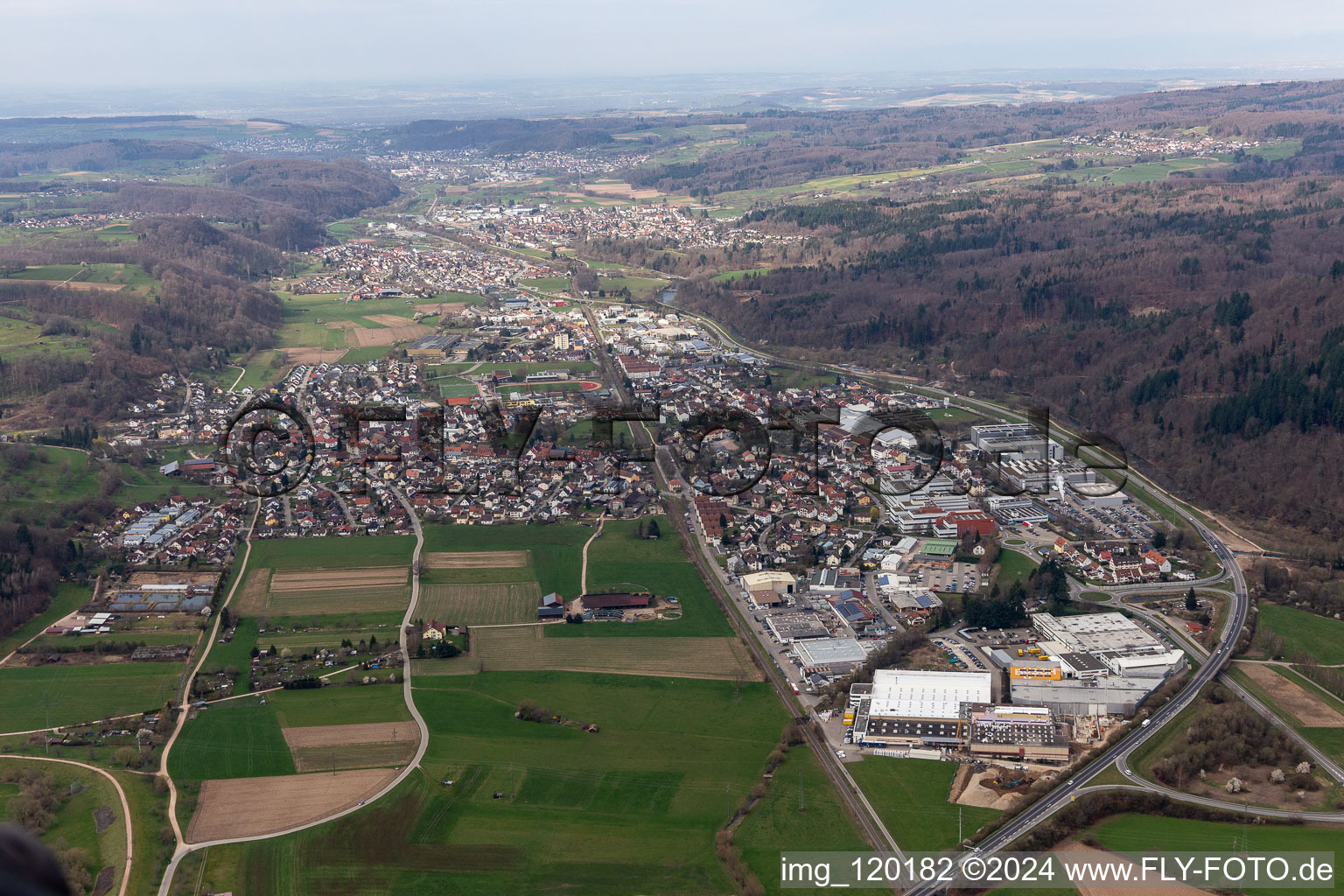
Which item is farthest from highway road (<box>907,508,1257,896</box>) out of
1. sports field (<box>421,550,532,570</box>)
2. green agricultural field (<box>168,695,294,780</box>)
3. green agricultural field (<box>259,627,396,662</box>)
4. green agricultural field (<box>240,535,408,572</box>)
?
green agricultural field (<box>240,535,408,572</box>)

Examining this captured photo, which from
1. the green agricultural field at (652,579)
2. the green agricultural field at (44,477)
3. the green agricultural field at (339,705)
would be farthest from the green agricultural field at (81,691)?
the green agricultural field at (44,477)

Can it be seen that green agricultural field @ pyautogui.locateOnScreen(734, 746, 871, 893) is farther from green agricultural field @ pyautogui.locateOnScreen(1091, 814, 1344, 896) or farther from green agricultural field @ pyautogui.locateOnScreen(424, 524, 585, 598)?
green agricultural field @ pyautogui.locateOnScreen(424, 524, 585, 598)

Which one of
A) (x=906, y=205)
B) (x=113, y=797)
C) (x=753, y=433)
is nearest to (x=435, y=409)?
(x=753, y=433)

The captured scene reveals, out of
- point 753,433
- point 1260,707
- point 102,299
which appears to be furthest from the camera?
point 102,299

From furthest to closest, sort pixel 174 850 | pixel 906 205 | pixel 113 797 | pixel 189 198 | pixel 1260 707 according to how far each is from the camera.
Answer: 1. pixel 189 198
2. pixel 906 205
3. pixel 1260 707
4. pixel 113 797
5. pixel 174 850

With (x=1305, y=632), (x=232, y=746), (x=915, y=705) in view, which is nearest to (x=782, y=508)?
(x=915, y=705)

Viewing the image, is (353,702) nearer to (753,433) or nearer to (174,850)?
(174,850)

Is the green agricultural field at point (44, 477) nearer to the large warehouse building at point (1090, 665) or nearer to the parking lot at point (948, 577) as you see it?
the parking lot at point (948, 577)
